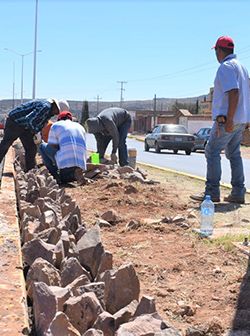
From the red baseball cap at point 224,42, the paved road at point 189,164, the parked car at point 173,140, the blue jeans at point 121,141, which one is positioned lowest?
the paved road at point 189,164

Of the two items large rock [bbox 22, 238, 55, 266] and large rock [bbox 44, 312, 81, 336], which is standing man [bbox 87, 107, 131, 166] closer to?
large rock [bbox 22, 238, 55, 266]

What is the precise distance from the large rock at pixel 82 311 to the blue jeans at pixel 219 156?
15.8 feet

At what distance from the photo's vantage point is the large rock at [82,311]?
2.67 metres

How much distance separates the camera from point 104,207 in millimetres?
6988

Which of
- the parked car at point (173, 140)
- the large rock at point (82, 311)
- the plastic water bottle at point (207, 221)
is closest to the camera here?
the large rock at point (82, 311)

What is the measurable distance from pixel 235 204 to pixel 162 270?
3335 millimetres

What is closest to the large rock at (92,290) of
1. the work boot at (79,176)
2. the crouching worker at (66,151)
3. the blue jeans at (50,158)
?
the crouching worker at (66,151)

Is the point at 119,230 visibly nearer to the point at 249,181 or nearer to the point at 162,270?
the point at 162,270

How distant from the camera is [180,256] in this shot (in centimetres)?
462

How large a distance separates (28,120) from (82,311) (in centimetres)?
661

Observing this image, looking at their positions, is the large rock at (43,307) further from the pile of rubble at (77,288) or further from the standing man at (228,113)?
the standing man at (228,113)

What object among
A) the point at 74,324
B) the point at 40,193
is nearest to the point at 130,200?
the point at 40,193

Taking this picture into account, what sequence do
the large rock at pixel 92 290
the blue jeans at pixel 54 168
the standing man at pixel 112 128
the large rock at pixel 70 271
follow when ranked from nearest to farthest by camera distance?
1. the large rock at pixel 92 290
2. the large rock at pixel 70 271
3. the blue jeans at pixel 54 168
4. the standing man at pixel 112 128

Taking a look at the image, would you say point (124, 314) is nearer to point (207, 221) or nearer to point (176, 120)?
point (207, 221)
